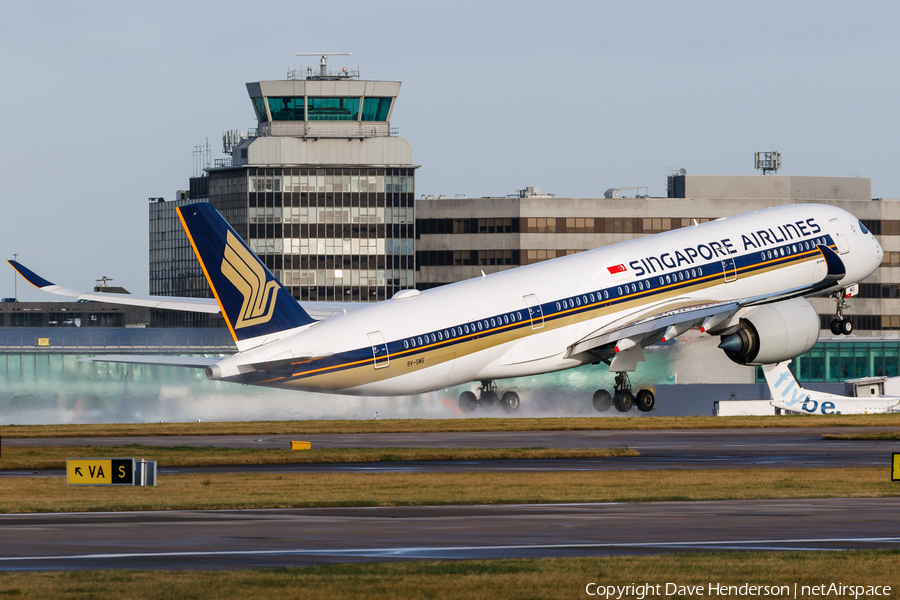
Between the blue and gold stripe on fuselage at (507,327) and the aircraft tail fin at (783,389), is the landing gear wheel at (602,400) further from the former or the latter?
the aircraft tail fin at (783,389)

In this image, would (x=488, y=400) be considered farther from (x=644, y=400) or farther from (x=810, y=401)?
(x=810, y=401)

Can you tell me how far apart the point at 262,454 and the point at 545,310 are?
12.3m

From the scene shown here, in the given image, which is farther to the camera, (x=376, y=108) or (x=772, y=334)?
(x=376, y=108)

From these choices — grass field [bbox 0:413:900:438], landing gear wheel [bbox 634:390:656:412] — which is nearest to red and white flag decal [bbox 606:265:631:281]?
landing gear wheel [bbox 634:390:656:412]

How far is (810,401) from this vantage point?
106 meters

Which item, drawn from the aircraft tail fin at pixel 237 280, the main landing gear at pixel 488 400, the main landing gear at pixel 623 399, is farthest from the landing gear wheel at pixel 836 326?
the aircraft tail fin at pixel 237 280

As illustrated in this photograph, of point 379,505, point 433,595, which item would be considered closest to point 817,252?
point 379,505

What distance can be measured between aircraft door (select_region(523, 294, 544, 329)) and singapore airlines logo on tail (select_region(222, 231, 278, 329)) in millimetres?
10156

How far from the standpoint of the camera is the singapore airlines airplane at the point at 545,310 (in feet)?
168

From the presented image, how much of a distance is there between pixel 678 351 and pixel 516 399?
22.0 m

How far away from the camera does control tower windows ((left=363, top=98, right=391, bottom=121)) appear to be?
184750 millimetres

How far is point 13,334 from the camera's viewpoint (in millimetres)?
98438

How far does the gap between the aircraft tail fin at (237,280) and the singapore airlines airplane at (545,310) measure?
5 centimetres

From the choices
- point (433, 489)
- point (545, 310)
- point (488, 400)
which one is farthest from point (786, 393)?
point (433, 489)
